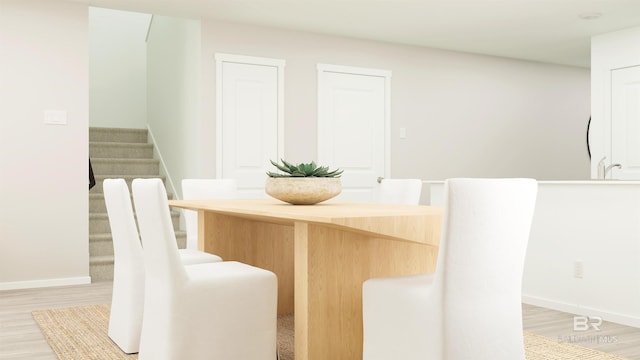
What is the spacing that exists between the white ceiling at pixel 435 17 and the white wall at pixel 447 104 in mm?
204

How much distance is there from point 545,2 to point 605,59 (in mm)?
1664

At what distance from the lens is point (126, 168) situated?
22.7ft

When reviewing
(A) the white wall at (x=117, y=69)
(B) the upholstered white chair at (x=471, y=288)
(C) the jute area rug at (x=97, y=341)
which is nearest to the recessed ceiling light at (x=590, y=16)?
(C) the jute area rug at (x=97, y=341)

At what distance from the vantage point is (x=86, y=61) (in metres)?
5.14

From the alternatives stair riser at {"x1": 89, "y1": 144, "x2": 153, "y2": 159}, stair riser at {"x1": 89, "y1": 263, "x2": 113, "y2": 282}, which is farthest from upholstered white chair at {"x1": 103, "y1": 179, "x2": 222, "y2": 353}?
stair riser at {"x1": 89, "y1": 144, "x2": 153, "y2": 159}

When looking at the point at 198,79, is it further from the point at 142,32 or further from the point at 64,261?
the point at 142,32

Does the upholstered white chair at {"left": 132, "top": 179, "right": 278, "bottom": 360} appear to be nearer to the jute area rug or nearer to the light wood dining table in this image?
the light wood dining table

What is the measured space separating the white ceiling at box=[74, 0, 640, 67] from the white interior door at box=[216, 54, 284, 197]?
456 mm

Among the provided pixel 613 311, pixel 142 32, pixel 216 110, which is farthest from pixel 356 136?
pixel 142 32

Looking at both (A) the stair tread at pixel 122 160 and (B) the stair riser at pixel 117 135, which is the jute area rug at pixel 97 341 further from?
(B) the stair riser at pixel 117 135

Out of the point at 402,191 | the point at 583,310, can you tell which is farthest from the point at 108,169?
the point at 583,310

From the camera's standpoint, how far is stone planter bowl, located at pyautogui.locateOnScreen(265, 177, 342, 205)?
2738mm

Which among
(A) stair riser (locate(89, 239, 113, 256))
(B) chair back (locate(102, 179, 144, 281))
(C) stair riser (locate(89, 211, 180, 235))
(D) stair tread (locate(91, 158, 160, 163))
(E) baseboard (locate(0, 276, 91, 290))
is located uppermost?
(D) stair tread (locate(91, 158, 160, 163))
